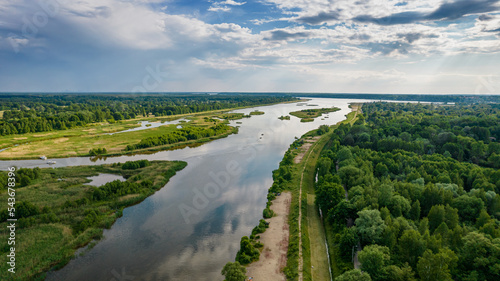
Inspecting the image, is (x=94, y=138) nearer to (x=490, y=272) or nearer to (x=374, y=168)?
(x=374, y=168)

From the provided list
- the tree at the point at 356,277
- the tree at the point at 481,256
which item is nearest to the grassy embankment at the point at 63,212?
the tree at the point at 356,277

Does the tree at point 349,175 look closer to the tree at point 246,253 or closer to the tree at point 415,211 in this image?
the tree at point 415,211

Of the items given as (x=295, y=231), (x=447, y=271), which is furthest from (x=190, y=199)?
(x=447, y=271)

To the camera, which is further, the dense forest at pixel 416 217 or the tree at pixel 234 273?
the tree at pixel 234 273

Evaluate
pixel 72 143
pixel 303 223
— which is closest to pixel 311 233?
Answer: pixel 303 223

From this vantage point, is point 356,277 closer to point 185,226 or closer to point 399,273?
point 399,273

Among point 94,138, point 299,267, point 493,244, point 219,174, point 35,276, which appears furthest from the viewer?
point 94,138

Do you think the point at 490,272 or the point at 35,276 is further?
the point at 35,276
